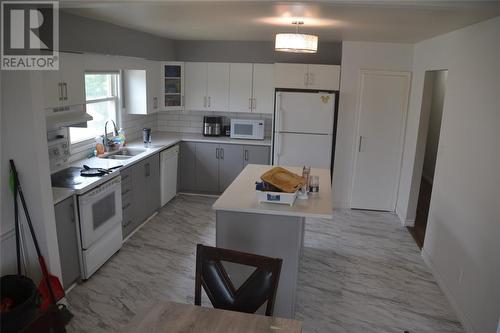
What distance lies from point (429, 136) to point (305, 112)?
9.97 ft

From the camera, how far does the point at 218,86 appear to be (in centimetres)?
589

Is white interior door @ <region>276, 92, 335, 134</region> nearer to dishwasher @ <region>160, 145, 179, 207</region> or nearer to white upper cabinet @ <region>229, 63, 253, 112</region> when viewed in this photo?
white upper cabinet @ <region>229, 63, 253, 112</region>

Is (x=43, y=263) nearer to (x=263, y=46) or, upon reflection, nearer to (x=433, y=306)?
(x=433, y=306)

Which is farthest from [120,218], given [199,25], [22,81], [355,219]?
[355,219]

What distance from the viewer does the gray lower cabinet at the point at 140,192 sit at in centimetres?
426

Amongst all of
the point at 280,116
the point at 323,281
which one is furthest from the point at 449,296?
the point at 280,116

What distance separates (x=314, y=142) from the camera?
17.7 ft

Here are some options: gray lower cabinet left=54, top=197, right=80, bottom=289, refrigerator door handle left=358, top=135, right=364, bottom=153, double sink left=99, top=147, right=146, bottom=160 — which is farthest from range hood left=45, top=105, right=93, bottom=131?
refrigerator door handle left=358, top=135, right=364, bottom=153

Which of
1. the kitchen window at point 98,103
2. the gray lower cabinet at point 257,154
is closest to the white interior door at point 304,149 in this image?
the gray lower cabinet at point 257,154

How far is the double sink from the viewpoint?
462 cm

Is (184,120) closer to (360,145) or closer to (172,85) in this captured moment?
(172,85)

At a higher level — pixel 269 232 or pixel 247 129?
pixel 247 129

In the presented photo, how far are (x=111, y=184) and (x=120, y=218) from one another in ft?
1.52

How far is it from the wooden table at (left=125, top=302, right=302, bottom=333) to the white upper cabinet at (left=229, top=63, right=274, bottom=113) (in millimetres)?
4299
